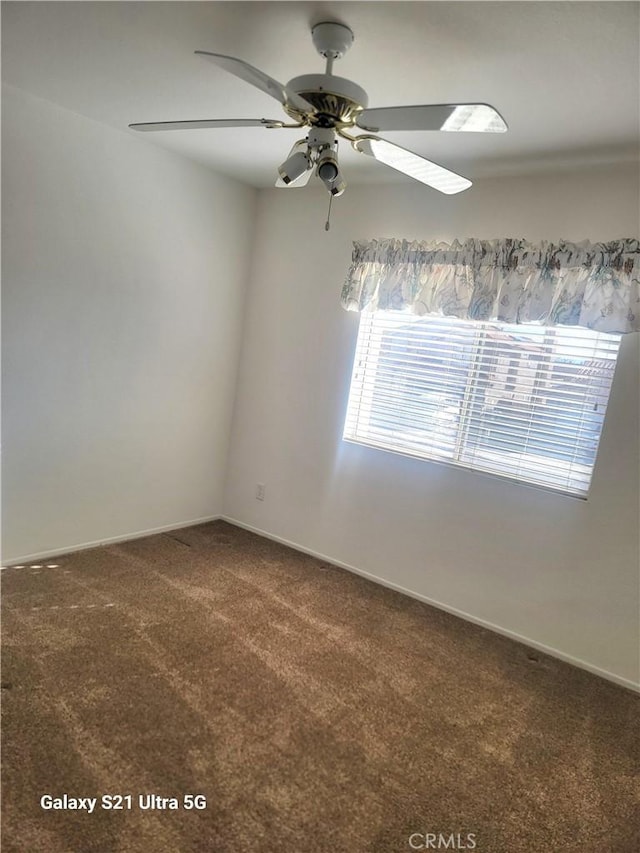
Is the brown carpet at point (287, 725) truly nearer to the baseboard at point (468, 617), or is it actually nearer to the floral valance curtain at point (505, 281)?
the baseboard at point (468, 617)

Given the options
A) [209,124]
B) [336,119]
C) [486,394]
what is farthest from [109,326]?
[486,394]

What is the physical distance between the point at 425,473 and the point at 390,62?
6.66 feet

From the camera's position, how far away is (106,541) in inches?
133

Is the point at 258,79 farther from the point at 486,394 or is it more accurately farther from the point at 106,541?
the point at 106,541

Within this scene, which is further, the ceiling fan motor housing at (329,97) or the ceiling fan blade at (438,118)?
the ceiling fan motor housing at (329,97)

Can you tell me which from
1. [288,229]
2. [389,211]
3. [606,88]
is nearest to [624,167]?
[606,88]

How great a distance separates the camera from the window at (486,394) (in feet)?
8.93

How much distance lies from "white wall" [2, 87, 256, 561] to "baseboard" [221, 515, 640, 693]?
710 millimetres

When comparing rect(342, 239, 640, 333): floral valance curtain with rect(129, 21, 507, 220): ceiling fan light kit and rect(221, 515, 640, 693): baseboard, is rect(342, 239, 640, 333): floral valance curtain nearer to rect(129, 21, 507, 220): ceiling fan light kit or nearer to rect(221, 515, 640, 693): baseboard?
rect(129, 21, 507, 220): ceiling fan light kit

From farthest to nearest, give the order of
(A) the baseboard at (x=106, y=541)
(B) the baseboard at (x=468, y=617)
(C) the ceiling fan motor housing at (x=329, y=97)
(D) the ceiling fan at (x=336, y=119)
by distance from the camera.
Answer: (A) the baseboard at (x=106, y=541) → (B) the baseboard at (x=468, y=617) → (C) the ceiling fan motor housing at (x=329, y=97) → (D) the ceiling fan at (x=336, y=119)

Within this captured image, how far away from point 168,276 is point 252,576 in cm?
188

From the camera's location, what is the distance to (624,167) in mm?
2547

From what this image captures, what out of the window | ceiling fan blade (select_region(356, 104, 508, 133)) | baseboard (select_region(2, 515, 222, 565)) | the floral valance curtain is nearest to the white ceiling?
ceiling fan blade (select_region(356, 104, 508, 133))

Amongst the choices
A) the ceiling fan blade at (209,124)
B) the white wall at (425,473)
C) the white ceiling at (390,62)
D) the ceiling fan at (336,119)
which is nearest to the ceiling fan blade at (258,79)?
the ceiling fan at (336,119)
